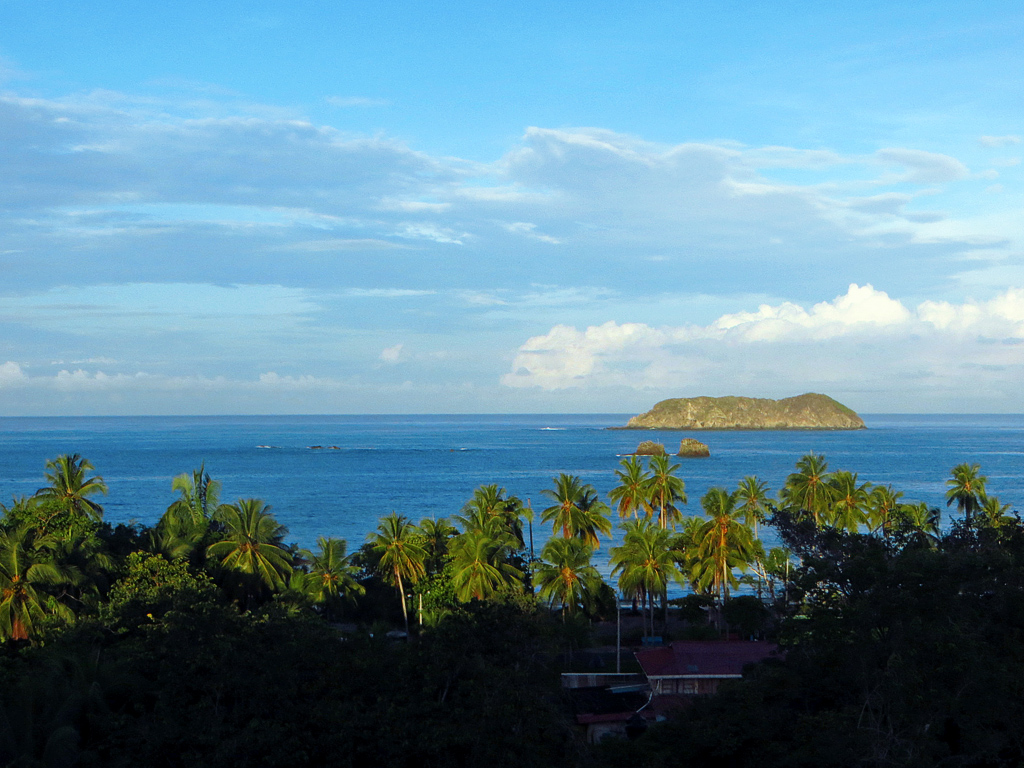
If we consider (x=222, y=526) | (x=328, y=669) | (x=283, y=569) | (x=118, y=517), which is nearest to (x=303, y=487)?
(x=118, y=517)

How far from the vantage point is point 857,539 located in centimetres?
2525

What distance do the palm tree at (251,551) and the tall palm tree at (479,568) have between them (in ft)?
27.0

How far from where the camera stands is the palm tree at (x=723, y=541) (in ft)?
157

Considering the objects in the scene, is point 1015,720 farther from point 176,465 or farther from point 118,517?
point 176,465

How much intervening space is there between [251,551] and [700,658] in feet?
68.9

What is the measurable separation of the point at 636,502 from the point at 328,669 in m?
38.5

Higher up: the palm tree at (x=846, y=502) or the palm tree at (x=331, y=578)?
the palm tree at (x=846, y=502)

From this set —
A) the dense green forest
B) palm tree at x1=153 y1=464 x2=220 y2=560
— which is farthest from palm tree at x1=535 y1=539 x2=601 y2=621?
palm tree at x1=153 y1=464 x2=220 y2=560

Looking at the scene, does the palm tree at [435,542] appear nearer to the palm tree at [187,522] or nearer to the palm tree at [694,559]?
the palm tree at [187,522]

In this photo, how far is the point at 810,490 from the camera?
5878 cm

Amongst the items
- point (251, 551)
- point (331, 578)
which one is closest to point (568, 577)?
point (331, 578)

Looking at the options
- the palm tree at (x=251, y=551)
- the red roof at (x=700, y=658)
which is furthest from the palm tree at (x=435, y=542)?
the red roof at (x=700, y=658)

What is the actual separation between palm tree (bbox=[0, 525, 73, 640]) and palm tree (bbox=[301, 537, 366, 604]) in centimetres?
1437

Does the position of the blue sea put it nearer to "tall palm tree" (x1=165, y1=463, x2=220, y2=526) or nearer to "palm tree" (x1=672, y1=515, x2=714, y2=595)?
"palm tree" (x1=672, y1=515, x2=714, y2=595)
